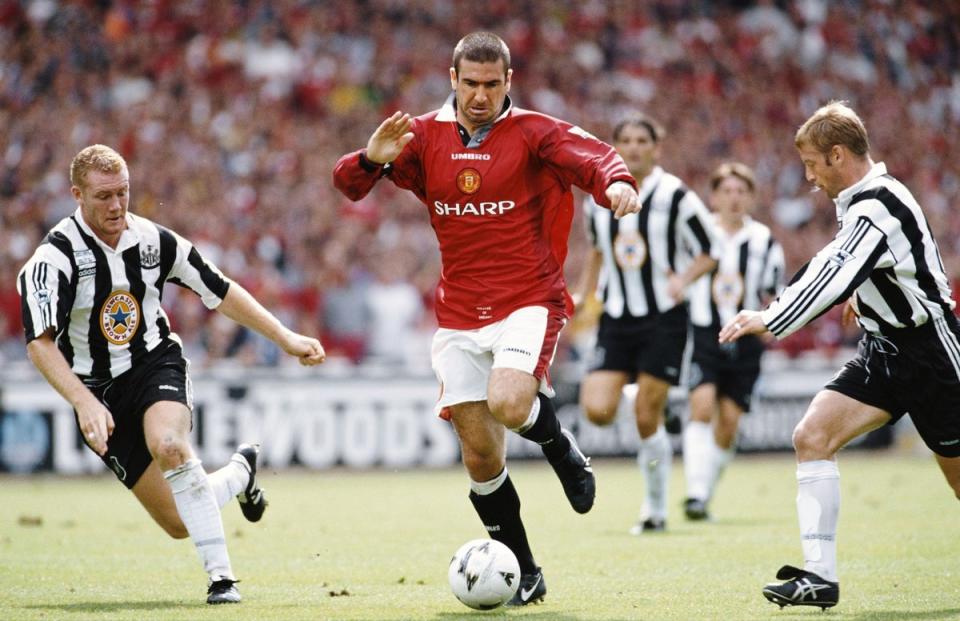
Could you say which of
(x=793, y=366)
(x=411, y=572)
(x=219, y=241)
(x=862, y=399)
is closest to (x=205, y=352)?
(x=219, y=241)

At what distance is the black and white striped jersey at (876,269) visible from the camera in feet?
19.6

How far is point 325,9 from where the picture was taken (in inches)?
931

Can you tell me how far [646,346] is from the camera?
1041cm

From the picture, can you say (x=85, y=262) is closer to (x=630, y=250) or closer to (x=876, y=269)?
(x=876, y=269)

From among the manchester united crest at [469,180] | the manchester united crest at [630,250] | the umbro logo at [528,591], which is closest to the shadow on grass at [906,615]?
the umbro logo at [528,591]

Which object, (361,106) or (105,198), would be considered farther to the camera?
(361,106)

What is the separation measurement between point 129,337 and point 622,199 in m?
2.69

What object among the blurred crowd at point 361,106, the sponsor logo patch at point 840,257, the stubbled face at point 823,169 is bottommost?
the sponsor logo patch at point 840,257

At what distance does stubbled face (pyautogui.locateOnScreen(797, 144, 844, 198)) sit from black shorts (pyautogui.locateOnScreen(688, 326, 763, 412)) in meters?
5.47

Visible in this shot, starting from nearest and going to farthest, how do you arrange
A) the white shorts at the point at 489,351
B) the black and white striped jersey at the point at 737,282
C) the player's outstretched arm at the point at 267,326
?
1. the white shorts at the point at 489,351
2. the player's outstretched arm at the point at 267,326
3. the black and white striped jersey at the point at 737,282

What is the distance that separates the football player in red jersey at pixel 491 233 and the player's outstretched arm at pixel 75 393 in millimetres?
1574

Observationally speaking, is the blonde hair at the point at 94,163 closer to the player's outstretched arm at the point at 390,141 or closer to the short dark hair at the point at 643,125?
the player's outstretched arm at the point at 390,141

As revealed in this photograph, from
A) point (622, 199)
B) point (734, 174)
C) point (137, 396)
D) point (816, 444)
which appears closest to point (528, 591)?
point (816, 444)

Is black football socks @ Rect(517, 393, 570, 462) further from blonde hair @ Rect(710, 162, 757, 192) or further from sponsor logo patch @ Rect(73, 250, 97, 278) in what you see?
blonde hair @ Rect(710, 162, 757, 192)
